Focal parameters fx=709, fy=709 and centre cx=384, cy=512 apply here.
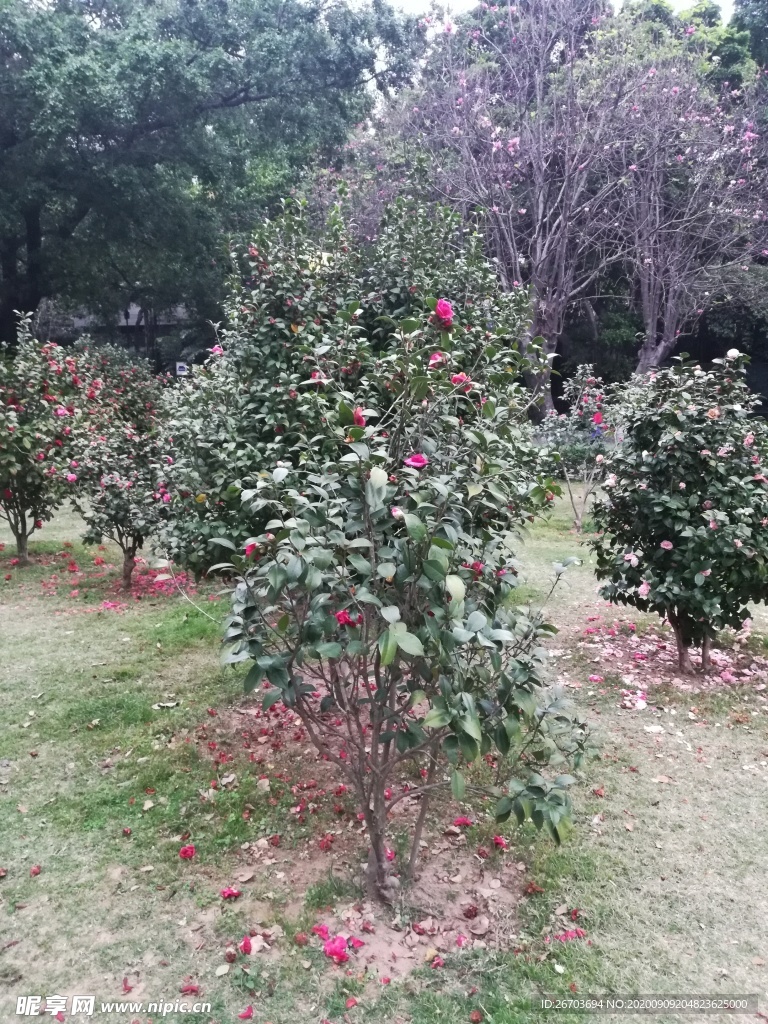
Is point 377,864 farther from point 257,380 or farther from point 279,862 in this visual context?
point 257,380

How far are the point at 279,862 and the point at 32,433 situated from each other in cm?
483

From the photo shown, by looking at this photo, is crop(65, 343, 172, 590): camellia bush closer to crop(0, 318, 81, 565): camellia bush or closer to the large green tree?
crop(0, 318, 81, 565): camellia bush

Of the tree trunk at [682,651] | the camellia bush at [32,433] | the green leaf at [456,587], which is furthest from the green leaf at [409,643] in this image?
the camellia bush at [32,433]

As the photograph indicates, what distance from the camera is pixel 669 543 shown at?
358 cm

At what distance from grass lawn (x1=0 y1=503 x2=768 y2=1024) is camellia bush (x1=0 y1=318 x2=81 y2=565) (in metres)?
2.47

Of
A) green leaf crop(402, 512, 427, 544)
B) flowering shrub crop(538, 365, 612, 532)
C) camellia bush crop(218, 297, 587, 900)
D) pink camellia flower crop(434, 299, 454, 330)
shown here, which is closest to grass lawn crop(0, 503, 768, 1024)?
camellia bush crop(218, 297, 587, 900)

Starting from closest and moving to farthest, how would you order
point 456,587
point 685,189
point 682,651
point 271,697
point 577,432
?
point 456,587
point 271,697
point 682,651
point 577,432
point 685,189

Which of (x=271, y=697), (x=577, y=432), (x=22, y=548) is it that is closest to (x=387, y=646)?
(x=271, y=697)

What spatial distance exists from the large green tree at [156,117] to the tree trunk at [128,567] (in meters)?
8.19

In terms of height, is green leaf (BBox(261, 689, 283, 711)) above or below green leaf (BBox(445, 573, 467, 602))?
below

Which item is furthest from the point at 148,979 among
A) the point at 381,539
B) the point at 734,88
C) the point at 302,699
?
the point at 734,88

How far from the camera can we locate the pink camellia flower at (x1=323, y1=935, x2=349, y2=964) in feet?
6.26

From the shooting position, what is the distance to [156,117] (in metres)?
11.7

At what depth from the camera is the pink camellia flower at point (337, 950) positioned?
1908 mm
